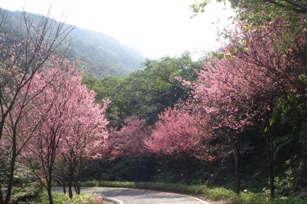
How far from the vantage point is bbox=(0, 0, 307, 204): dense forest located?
6707 mm

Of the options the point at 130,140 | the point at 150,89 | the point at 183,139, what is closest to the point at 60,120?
the point at 183,139

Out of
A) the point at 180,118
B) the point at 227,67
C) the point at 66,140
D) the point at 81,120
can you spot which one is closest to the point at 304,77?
the point at 227,67

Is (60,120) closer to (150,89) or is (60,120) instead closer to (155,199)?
(155,199)

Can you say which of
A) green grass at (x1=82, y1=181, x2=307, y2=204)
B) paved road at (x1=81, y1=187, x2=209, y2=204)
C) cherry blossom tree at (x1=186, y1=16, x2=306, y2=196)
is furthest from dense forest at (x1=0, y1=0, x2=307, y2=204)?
paved road at (x1=81, y1=187, x2=209, y2=204)

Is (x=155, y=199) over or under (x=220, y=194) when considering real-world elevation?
under

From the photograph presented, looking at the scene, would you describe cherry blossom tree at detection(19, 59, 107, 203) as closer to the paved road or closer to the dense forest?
the dense forest

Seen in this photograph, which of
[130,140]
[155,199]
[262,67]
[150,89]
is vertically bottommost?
[155,199]

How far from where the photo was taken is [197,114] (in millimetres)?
18734

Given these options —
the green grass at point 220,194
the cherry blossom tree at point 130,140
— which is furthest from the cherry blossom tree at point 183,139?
the cherry blossom tree at point 130,140

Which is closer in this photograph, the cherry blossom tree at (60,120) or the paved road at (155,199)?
the cherry blossom tree at (60,120)

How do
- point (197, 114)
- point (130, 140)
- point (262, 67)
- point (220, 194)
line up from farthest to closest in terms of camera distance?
1. point (130, 140)
2. point (197, 114)
3. point (220, 194)
4. point (262, 67)

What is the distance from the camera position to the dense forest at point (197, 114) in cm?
671

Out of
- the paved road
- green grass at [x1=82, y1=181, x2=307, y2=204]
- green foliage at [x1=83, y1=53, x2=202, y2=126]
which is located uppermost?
green foliage at [x1=83, y1=53, x2=202, y2=126]

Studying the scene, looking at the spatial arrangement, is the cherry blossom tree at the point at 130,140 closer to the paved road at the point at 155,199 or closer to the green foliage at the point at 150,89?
the green foliage at the point at 150,89
